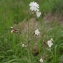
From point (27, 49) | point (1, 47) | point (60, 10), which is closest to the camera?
point (27, 49)

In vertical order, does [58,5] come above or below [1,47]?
above

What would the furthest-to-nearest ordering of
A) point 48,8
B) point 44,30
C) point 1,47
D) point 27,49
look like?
point 48,8 < point 44,30 < point 1,47 < point 27,49

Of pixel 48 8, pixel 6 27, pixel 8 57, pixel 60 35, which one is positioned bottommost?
pixel 8 57

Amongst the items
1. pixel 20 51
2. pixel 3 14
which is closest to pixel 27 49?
pixel 20 51

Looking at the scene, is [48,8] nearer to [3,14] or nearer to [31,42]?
[3,14]

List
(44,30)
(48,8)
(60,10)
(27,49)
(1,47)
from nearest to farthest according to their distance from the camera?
(27,49)
(1,47)
(44,30)
(60,10)
(48,8)

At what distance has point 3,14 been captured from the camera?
215 inches

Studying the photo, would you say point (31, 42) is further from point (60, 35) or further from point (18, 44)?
point (60, 35)

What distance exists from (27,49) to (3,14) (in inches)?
74.7

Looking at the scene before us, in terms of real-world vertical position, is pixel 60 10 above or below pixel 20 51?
above

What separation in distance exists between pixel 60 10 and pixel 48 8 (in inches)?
21.4

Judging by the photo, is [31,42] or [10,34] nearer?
[31,42]

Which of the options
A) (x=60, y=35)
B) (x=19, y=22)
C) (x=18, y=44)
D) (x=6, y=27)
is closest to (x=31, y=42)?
(x=18, y=44)

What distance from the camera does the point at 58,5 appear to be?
468 centimetres
